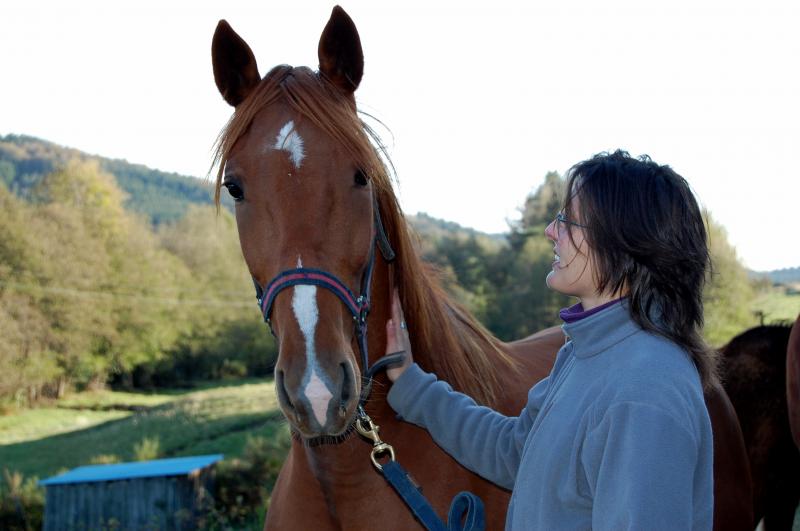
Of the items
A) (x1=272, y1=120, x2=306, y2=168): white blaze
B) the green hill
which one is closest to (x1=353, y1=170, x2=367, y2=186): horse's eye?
(x1=272, y1=120, x2=306, y2=168): white blaze

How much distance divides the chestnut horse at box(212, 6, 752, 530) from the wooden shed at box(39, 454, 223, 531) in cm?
1005

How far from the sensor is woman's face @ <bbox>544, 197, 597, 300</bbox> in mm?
1705

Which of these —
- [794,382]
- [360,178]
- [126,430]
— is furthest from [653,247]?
[126,430]

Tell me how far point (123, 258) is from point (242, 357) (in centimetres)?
1151

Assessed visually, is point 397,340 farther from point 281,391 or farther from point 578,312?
point 578,312

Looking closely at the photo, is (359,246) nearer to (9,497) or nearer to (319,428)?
(319,428)

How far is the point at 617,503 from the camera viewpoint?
135 centimetres

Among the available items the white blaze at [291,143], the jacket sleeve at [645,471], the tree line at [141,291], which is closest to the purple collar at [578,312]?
the jacket sleeve at [645,471]

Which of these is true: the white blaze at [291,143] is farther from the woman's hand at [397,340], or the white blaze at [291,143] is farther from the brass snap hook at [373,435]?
the brass snap hook at [373,435]

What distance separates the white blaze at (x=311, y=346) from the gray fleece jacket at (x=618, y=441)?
54 cm

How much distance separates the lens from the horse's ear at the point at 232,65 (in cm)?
245

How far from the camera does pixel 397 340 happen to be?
2.43 metres

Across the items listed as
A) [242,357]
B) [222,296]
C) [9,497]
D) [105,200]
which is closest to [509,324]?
[9,497]

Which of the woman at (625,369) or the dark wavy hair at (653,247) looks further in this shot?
the dark wavy hair at (653,247)
